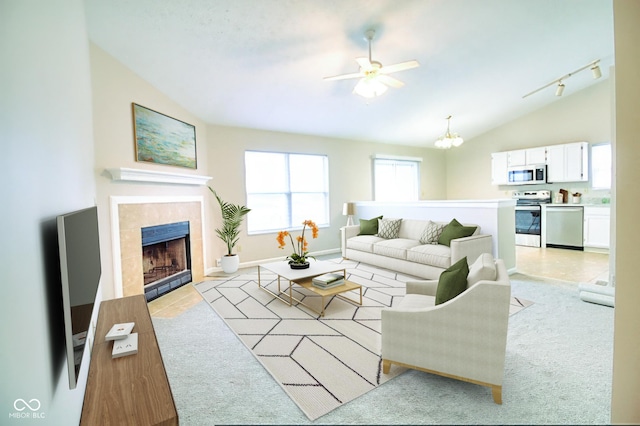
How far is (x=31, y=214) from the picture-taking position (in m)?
0.89

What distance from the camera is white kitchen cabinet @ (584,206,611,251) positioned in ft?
18.0

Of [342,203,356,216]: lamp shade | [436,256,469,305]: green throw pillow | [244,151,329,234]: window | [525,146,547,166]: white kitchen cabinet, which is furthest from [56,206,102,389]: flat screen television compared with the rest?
[525,146,547,166]: white kitchen cabinet

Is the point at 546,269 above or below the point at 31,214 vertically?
below

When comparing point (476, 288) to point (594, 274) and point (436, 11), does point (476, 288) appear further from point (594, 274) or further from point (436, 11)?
point (594, 274)

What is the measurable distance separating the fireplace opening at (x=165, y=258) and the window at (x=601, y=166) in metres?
7.74

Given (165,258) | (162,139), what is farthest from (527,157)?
(165,258)

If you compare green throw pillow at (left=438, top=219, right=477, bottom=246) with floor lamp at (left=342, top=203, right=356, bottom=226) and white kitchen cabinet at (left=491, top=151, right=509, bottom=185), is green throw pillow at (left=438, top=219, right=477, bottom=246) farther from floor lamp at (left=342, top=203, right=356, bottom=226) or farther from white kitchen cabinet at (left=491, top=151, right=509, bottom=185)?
white kitchen cabinet at (left=491, top=151, right=509, bottom=185)

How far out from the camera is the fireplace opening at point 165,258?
3670 mm

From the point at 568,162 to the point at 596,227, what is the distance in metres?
1.41

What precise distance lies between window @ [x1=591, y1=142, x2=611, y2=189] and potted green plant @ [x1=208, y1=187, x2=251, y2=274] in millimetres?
6887

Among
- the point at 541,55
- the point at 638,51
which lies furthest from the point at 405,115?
the point at 638,51

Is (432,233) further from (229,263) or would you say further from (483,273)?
(229,263)

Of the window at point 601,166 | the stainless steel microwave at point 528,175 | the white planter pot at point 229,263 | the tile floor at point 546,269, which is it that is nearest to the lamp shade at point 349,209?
the white planter pot at point 229,263

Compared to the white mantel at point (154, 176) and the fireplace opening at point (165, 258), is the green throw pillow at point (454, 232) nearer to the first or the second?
the white mantel at point (154, 176)
